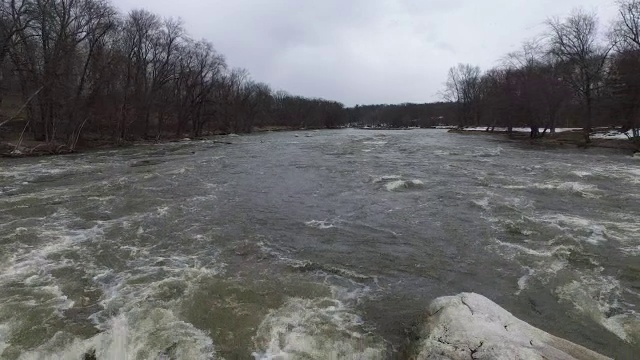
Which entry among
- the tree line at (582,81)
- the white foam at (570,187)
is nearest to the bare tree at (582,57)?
the tree line at (582,81)

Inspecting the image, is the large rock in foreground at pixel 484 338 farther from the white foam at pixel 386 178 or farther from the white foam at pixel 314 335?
the white foam at pixel 386 178

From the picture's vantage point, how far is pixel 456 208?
12672 millimetres

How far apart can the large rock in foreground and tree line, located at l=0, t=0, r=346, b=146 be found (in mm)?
32155

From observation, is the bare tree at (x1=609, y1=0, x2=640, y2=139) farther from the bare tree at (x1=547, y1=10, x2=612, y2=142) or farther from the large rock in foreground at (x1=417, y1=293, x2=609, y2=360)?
the large rock in foreground at (x1=417, y1=293, x2=609, y2=360)

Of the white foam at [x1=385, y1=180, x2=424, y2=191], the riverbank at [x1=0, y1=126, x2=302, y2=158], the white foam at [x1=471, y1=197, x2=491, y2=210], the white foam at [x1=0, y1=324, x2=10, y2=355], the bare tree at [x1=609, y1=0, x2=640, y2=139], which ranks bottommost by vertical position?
the white foam at [x1=0, y1=324, x2=10, y2=355]

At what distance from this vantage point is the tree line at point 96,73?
3078 centimetres

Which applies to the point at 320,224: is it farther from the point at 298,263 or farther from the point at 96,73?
the point at 96,73

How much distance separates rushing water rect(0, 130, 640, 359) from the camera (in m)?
5.58

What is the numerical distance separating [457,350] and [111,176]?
59.3 feet

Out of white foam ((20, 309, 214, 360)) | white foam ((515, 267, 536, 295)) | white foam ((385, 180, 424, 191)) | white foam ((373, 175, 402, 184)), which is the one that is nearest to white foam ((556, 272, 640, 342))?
white foam ((515, 267, 536, 295))

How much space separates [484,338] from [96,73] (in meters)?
39.3

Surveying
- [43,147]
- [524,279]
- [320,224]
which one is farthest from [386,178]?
[43,147]

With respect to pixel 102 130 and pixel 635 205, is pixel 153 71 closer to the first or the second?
pixel 102 130

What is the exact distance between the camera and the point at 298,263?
27.1 ft
